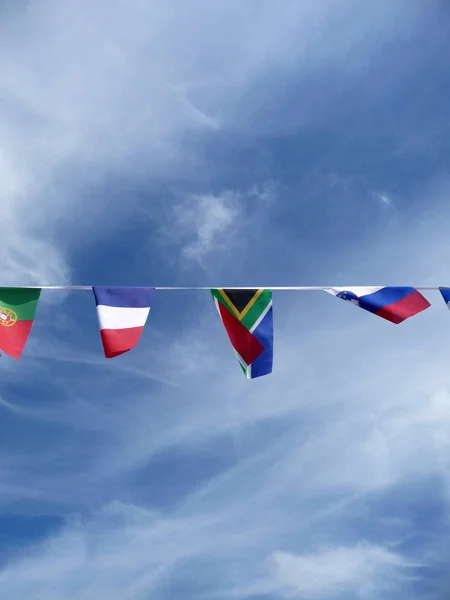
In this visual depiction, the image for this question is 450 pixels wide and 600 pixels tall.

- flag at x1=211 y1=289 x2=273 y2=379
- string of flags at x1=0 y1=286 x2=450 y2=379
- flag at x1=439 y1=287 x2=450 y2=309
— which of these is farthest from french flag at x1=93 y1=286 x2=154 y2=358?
flag at x1=439 y1=287 x2=450 y2=309

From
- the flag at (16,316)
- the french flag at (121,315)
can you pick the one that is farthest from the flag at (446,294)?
the flag at (16,316)

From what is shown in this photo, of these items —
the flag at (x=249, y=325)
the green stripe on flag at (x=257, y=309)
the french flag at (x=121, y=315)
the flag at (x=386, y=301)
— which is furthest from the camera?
the flag at (x=386, y=301)

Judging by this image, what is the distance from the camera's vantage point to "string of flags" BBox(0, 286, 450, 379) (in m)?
7.77

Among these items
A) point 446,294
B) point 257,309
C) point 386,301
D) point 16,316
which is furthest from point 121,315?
point 446,294

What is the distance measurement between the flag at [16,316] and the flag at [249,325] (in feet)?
9.03

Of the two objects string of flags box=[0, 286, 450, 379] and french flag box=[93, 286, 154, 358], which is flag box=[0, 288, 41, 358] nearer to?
string of flags box=[0, 286, 450, 379]

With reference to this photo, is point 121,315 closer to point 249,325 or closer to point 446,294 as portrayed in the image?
point 249,325

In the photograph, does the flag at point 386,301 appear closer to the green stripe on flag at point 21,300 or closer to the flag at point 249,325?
the flag at point 249,325

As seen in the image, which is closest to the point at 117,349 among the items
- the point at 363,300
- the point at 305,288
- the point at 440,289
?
the point at 305,288

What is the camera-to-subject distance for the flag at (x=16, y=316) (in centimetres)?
782

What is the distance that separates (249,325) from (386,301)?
7.45 feet

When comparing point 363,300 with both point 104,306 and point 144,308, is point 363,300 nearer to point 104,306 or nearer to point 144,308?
point 144,308

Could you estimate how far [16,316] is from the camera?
318 inches

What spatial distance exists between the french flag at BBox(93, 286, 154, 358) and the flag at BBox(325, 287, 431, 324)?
2.92 metres
